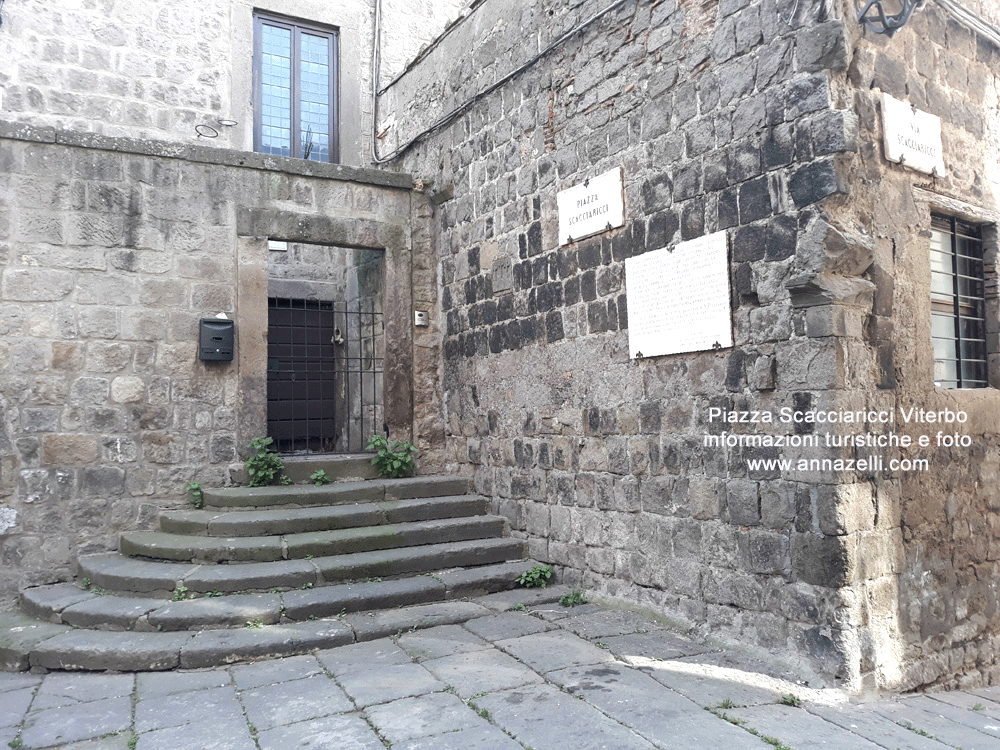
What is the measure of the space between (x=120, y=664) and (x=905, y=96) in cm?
517

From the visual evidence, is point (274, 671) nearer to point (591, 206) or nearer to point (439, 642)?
point (439, 642)

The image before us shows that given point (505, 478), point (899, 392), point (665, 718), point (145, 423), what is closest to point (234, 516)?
point (145, 423)

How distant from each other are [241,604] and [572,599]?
81.6 inches

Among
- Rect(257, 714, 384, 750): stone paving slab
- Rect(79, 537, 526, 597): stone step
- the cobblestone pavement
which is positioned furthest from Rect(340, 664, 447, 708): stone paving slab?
Rect(79, 537, 526, 597): stone step

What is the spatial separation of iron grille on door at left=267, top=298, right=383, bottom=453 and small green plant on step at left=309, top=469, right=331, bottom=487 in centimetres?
116

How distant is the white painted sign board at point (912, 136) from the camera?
4.06 metres

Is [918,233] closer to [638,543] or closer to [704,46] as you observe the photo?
[704,46]

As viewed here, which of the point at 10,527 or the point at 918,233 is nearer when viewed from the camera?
A: the point at 918,233

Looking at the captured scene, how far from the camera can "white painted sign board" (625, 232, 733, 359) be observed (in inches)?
167

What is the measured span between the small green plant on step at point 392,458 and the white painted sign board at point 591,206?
233 centimetres

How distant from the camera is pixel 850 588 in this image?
11.9 feet

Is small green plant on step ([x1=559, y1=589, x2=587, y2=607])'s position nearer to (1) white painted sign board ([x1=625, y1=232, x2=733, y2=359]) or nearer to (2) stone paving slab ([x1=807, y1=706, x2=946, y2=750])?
(1) white painted sign board ([x1=625, y1=232, x2=733, y2=359])

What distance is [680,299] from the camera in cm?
449

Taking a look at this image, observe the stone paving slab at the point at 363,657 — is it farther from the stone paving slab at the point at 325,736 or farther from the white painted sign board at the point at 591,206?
the white painted sign board at the point at 591,206
